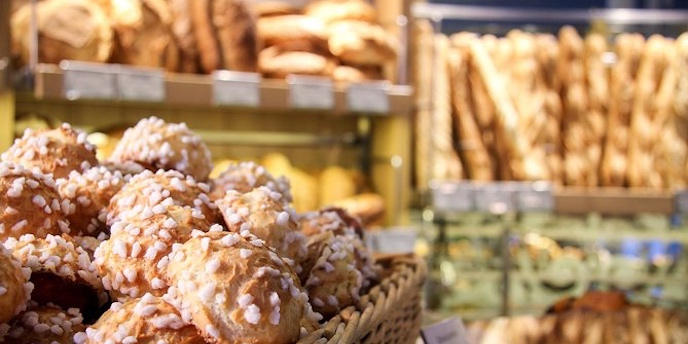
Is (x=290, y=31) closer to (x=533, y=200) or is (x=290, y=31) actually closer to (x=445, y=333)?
(x=533, y=200)

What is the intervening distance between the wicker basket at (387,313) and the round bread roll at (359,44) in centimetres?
129

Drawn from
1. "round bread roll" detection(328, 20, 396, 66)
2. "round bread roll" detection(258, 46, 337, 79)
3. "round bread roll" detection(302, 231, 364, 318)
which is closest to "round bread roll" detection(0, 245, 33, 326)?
"round bread roll" detection(302, 231, 364, 318)

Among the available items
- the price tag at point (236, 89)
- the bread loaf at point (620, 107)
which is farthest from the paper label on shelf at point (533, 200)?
the price tag at point (236, 89)

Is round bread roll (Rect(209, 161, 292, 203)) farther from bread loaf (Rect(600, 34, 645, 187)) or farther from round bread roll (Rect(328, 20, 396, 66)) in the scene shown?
bread loaf (Rect(600, 34, 645, 187))

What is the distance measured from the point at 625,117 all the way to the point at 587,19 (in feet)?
1.41

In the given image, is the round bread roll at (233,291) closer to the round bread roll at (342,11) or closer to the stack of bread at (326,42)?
the stack of bread at (326,42)

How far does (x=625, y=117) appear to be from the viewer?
10.5ft

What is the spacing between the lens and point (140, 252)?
2.80ft

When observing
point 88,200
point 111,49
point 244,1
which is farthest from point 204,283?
point 244,1

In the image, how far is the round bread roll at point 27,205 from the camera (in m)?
0.89

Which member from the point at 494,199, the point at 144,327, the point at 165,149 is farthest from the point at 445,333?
the point at 494,199

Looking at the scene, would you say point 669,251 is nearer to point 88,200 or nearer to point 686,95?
point 686,95

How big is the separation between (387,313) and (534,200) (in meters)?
1.84

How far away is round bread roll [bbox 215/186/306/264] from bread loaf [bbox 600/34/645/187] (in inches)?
90.3
